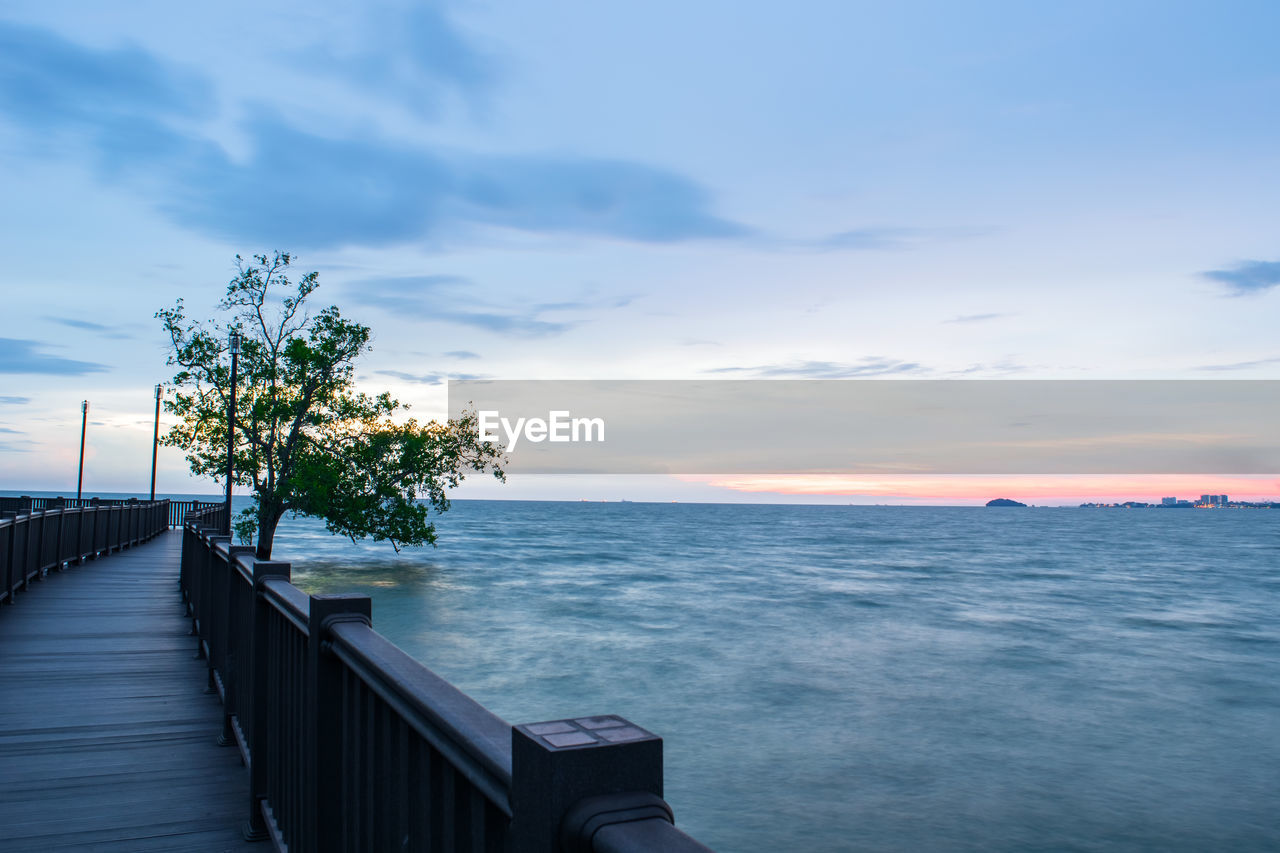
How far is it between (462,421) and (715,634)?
13.4 metres

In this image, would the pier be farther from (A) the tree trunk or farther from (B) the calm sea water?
(A) the tree trunk

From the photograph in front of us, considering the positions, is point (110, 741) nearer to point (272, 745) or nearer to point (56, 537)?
point (272, 745)

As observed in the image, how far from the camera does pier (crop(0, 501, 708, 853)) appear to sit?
52.0 inches

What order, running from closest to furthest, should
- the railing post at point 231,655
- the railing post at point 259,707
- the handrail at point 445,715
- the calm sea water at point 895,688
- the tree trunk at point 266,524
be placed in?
the handrail at point 445,715 < the railing post at point 259,707 < the railing post at point 231,655 < the calm sea water at point 895,688 < the tree trunk at point 266,524

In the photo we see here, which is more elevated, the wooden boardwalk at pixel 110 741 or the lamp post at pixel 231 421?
the lamp post at pixel 231 421

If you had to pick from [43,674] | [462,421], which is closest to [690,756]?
[43,674]

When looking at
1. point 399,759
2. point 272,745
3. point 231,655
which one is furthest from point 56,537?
point 399,759

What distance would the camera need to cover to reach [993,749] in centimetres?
1945

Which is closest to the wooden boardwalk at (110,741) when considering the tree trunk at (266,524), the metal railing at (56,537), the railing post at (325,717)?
the metal railing at (56,537)

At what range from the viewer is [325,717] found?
9.92 ft

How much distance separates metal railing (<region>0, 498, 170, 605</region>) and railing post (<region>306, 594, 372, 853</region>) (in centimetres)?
1010

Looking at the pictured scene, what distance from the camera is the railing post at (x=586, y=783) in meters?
1.28

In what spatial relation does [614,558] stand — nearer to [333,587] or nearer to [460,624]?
[333,587]

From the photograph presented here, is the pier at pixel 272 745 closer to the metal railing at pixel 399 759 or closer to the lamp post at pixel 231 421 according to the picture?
the metal railing at pixel 399 759
